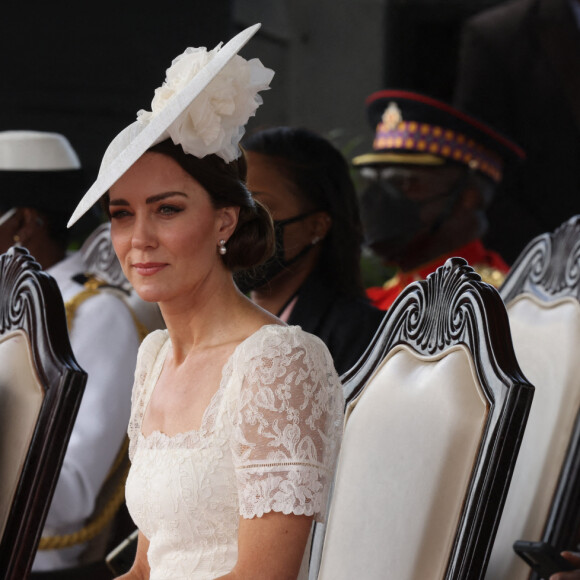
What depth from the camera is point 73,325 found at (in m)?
2.52

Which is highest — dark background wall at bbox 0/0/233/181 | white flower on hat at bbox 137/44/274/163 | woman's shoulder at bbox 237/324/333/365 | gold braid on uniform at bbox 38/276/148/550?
dark background wall at bbox 0/0/233/181

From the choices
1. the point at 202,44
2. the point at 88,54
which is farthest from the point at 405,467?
the point at 88,54

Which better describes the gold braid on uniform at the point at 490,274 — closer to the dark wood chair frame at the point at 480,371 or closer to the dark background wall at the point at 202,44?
the dark background wall at the point at 202,44

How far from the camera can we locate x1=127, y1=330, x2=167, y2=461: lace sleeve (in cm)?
161

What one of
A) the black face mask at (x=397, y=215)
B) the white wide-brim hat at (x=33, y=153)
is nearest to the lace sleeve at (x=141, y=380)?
the white wide-brim hat at (x=33, y=153)

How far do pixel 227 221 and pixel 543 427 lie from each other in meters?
0.66

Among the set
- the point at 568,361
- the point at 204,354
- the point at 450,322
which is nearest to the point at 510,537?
the point at 568,361

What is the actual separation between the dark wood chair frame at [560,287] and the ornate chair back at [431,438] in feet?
1.15

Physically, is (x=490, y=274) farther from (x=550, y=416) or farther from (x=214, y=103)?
(x=214, y=103)

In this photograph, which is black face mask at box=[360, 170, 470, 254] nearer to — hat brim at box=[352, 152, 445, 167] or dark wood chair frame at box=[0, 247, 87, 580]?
hat brim at box=[352, 152, 445, 167]

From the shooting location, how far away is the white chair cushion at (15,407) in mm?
1670

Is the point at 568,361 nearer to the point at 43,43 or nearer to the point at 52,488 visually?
the point at 52,488

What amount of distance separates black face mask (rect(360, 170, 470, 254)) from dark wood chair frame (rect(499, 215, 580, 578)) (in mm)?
1579

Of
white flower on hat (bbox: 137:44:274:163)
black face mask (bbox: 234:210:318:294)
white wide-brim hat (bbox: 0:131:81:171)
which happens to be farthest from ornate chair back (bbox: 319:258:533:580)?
white wide-brim hat (bbox: 0:131:81:171)
